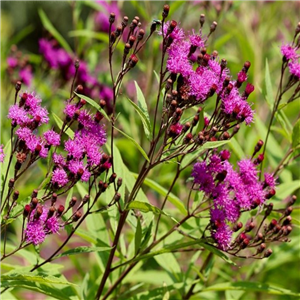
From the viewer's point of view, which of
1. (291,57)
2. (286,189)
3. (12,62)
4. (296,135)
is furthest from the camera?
(12,62)

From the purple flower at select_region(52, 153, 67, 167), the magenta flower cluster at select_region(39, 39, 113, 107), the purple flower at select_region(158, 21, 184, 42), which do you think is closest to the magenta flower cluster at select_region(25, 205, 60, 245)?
the purple flower at select_region(52, 153, 67, 167)

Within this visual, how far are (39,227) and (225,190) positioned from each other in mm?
463

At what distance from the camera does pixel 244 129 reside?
9.08ft

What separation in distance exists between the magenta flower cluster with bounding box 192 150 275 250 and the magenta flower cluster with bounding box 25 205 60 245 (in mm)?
373

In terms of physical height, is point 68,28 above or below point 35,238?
above

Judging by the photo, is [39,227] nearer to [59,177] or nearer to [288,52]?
[59,177]

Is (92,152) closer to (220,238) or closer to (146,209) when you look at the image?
(146,209)

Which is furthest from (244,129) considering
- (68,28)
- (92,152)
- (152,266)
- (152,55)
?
(68,28)

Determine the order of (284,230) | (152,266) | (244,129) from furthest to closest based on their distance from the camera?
1. (244,129)
2. (152,266)
3. (284,230)

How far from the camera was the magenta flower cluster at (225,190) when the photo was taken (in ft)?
4.32

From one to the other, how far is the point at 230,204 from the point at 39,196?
474 mm

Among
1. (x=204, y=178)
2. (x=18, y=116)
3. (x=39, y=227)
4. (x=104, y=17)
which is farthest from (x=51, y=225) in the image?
(x=104, y=17)

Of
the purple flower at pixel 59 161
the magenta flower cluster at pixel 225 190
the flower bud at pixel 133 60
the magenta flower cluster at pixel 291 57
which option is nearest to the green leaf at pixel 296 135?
the magenta flower cluster at pixel 291 57

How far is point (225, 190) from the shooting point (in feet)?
4.39
